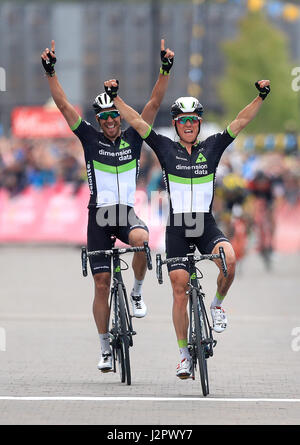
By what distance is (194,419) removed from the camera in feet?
24.3

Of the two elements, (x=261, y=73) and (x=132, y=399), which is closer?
(x=132, y=399)

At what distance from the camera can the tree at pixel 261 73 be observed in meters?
67.4

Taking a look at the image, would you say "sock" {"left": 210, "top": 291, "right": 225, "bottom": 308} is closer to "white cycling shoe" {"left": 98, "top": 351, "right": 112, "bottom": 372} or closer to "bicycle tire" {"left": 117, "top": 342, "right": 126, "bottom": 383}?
"bicycle tire" {"left": 117, "top": 342, "right": 126, "bottom": 383}

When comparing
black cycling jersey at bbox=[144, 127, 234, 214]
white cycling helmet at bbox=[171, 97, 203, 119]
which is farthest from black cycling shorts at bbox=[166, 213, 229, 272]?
white cycling helmet at bbox=[171, 97, 203, 119]

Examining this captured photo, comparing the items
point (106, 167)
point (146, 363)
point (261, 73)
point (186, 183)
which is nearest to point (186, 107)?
point (186, 183)

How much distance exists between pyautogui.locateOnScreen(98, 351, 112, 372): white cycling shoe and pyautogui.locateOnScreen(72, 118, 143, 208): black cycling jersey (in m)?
1.13

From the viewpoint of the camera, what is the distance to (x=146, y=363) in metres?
10.1

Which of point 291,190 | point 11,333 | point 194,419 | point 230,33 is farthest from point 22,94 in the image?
point 194,419

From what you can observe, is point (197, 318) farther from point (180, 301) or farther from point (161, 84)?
point (161, 84)

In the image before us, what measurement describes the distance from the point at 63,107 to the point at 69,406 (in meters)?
2.38

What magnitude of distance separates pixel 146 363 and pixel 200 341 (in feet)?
5.41

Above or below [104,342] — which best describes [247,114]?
above

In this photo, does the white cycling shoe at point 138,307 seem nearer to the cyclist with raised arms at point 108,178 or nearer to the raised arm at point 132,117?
the cyclist with raised arms at point 108,178

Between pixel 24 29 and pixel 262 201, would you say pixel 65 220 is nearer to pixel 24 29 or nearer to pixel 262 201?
pixel 262 201
